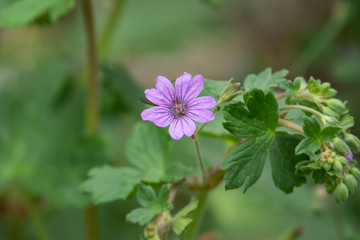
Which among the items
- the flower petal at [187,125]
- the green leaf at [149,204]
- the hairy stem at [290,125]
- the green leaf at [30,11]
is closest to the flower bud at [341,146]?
the hairy stem at [290,125]

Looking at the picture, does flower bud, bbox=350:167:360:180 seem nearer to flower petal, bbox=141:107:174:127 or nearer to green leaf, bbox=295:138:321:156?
green leaf, bbox=295:138:321:156

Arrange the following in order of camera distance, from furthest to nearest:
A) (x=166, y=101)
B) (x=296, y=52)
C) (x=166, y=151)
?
1. (x=296, y=52)
2. (x=166, y=151)
3. (x=166, y=101)

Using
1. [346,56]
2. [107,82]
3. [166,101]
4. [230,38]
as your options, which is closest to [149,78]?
[230,38]

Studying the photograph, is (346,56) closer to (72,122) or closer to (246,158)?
(72,122)

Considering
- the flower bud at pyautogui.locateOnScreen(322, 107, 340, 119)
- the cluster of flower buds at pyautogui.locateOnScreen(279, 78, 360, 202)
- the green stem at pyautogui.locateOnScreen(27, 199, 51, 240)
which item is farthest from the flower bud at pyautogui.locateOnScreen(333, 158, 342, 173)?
the green stem at pyautogui.locateOnScreen(27, 199, 51, 240)

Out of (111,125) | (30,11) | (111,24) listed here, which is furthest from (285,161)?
(111,125)

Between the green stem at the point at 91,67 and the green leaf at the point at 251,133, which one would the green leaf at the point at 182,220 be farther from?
the green stem at the point at 91,67

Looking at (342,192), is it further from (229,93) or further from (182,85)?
(182,85)
